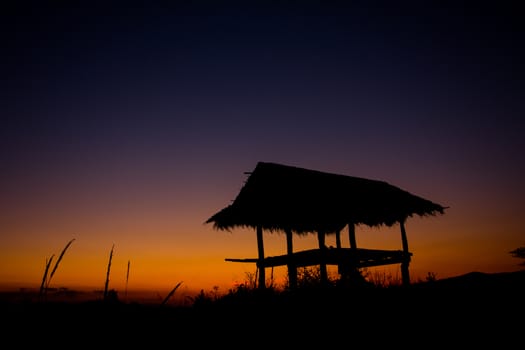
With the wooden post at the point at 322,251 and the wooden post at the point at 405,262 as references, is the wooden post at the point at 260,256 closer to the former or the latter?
the wooden post at the point at 322,251

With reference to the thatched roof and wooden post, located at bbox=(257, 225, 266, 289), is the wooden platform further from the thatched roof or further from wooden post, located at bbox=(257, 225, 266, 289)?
the thatched roof

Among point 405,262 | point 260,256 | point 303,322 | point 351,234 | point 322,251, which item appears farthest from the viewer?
point 351,234

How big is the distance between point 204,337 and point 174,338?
277 millimetres

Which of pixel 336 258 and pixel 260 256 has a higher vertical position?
pixel 260 256

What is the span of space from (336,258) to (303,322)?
5855mm

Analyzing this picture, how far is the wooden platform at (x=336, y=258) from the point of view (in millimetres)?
8875

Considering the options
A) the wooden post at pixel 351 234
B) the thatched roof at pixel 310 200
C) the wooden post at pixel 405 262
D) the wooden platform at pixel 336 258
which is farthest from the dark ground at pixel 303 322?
the wooden post at pixel 351 234

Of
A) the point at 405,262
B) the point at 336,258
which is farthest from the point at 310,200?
the point at 405,262

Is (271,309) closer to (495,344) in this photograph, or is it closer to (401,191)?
(495,344)

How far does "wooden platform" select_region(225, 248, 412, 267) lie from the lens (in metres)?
8.88

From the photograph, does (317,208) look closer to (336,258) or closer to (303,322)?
(336,258)

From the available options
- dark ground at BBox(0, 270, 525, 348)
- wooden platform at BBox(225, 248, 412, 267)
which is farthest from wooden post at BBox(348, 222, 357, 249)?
dark ground at BBox(0, 270, 525, 348)

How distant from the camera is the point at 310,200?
9422 mm

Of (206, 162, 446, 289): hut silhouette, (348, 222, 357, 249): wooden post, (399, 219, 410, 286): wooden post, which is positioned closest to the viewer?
(206, 162, 446, 289): hut silhouette
